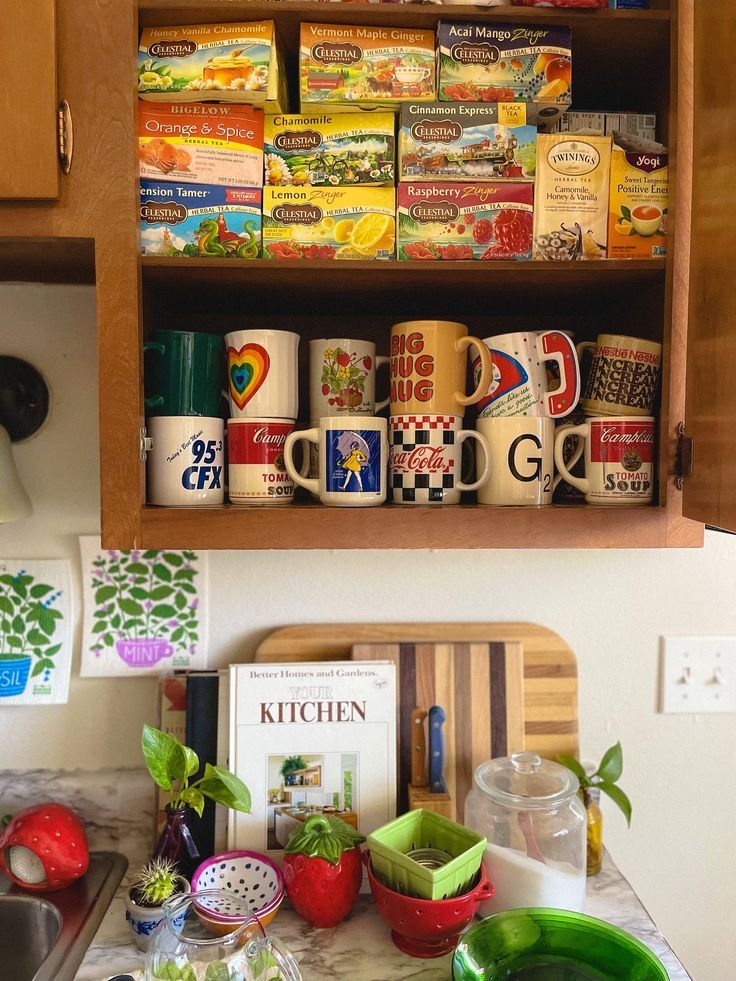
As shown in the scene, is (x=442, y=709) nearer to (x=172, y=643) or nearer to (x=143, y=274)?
(x=172, y=643)

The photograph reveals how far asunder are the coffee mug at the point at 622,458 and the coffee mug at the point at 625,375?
1.0 inches

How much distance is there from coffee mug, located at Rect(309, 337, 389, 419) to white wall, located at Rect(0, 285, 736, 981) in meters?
0.29

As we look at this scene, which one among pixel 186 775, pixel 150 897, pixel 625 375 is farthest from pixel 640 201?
pixel 150 897

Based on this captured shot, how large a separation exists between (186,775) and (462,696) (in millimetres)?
407

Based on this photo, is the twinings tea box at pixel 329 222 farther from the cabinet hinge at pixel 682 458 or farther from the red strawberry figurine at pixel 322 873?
the red strawberry figurine at pixel 322 873

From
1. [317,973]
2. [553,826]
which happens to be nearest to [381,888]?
[317,973]

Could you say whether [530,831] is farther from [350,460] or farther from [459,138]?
[459,138]

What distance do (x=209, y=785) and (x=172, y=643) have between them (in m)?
0.25

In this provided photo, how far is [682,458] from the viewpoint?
823 mm

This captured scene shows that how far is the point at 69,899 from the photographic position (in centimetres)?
100

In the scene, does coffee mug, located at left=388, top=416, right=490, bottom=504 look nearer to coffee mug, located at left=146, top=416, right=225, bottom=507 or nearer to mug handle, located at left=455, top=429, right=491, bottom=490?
mug handle, located at left=455, top=429, right=491, bottom=490

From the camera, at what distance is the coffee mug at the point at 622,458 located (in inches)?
33.5

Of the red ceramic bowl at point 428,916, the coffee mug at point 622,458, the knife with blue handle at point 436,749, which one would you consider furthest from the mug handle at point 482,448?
the red ceramic bowl at point 428,916

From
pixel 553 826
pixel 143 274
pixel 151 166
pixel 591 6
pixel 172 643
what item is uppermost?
pixel 591 6
